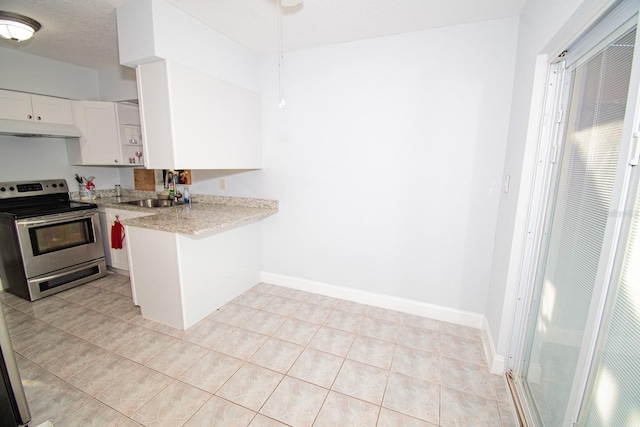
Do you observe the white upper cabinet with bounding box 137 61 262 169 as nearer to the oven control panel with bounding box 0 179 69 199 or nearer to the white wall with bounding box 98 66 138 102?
the white wall with bounding box 98 66 138 102

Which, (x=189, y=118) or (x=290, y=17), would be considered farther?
(x=189, y=118)

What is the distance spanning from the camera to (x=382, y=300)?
265 centimetres

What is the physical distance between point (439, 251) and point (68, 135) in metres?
4.23

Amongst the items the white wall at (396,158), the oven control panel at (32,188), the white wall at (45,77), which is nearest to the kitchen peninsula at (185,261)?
the white wall at (396,158)

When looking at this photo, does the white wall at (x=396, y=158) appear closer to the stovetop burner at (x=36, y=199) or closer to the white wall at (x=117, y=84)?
the white wall at (x=117, y=84)

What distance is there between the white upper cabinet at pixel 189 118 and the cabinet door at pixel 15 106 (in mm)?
1764

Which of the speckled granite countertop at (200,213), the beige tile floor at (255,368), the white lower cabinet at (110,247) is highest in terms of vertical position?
the speckled granite countertop at (200,213)

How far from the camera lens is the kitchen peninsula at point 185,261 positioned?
218 cm

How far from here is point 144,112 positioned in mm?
2137

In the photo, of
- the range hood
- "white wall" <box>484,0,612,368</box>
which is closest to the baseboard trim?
"white wall" <box>484,0,612,368</box>

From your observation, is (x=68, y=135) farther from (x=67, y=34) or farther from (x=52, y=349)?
(x=52, y=349)

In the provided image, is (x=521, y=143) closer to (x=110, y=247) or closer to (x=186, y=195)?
(x=186, y=195)

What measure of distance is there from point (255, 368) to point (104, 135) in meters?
3.34

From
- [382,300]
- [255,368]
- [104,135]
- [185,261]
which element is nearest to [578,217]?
[382,300]
